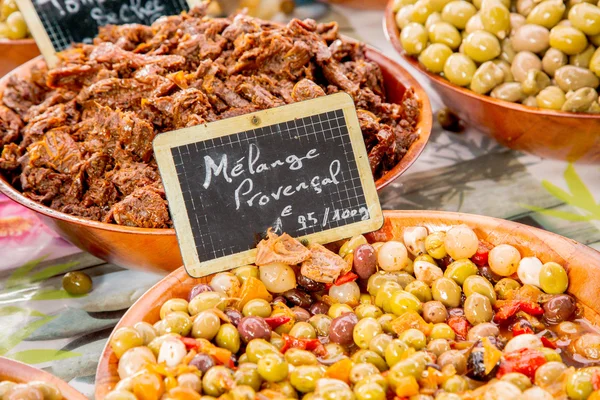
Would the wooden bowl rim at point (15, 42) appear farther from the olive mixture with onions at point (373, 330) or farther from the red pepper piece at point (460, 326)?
the red pepper piece at point (460, 326)

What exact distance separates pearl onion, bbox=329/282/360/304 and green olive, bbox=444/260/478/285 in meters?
0.26

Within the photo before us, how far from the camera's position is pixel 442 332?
1536 millimetres

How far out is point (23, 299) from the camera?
2.11 m

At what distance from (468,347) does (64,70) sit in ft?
5.70

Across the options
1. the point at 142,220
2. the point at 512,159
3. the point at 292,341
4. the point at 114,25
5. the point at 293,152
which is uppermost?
the point at 114,25

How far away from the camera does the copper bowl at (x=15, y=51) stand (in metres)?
3.18

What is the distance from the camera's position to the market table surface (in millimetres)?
1938

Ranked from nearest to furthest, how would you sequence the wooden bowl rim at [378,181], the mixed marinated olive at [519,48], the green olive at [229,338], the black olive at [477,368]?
the black olive at [477,368], the green olive at [229,338], the wooden bowl rim at [378,181], the mixed marinated olive at [519,48]

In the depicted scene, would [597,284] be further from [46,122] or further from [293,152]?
[46,122]

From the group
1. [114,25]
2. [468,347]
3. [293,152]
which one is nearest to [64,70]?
[114,25]

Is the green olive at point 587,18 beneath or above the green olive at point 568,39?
above

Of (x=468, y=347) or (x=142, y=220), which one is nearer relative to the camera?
(x=468, y=347)

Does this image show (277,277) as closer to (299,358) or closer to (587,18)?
(299,358)

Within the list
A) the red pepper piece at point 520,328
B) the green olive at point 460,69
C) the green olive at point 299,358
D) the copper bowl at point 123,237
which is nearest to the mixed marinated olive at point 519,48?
the green olive at point 460,69
